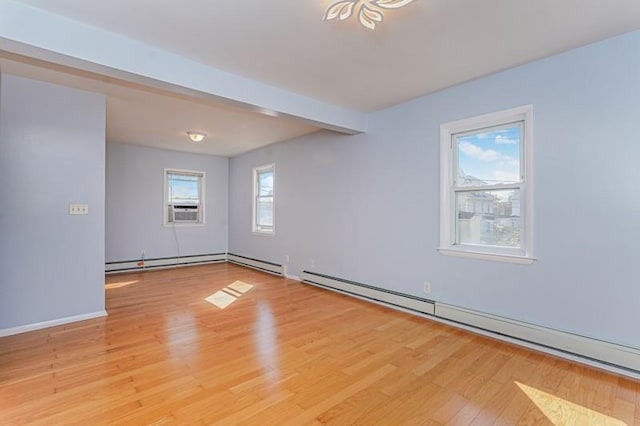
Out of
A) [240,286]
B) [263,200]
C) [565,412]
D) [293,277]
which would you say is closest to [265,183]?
[263,200]

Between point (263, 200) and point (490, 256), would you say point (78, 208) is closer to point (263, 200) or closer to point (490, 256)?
point (263, 200)

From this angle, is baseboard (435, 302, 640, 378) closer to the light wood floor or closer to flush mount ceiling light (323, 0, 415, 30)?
the light wood floor

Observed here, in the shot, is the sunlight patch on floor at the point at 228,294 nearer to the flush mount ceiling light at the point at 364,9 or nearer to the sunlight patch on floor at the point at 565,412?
the sunlight patch on floor at the point at 565,412

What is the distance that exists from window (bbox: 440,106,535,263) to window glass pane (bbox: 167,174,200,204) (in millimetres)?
5574

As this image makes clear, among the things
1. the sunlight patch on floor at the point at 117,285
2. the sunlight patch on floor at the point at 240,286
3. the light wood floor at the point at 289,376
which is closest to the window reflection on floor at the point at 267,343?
the light wood floor at the point at 289,376

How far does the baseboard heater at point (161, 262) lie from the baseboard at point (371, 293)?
9.47ft

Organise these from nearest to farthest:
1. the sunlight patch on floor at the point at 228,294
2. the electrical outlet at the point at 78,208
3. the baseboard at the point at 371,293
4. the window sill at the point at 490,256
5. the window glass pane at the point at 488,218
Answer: the window sill at the point at 490,256 < the window glass pane at the point at 488,218 < the electrical outlet at the point at 78,208 < the baseboard at the point at 371,293 < the sunlight patch on floor at the point at 228,294

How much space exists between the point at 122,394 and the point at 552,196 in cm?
362

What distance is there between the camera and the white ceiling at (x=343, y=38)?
2.06 metres

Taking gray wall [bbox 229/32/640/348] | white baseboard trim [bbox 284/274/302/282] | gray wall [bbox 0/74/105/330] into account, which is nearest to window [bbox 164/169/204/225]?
white baseboard trim [bbox 284/274/302/282]

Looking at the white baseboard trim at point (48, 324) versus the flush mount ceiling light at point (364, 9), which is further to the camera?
the white baseboard trim at point (48, 324)

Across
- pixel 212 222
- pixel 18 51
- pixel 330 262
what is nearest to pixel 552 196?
pixel 330 262

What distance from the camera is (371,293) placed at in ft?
13.6

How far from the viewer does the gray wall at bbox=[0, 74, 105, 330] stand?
10.0ft
